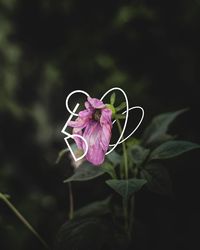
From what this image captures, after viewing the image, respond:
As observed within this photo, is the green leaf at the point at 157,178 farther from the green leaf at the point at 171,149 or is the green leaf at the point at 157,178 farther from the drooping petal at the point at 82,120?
the drooping petal at the point at 82,120

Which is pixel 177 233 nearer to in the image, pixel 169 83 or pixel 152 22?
pixel 169 83

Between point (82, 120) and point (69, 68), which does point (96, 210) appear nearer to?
point (82, 120)

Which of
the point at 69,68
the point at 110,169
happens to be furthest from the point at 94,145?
the point at 69,68

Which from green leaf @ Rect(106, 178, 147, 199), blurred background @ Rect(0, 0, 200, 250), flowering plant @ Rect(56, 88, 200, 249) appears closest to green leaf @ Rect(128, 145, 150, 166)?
flowering plant @ Rect(56, 88, 200, 249)

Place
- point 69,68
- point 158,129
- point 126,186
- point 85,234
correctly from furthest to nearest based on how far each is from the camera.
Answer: point 69,68, point 158,129, point 85,234, point 126,186

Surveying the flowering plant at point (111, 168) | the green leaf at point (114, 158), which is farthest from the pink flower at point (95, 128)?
the green leaf at point (114, 158)

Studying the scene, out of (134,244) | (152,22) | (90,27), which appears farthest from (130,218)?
(90,27)

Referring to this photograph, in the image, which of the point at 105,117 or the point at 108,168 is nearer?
the point at 105,117
